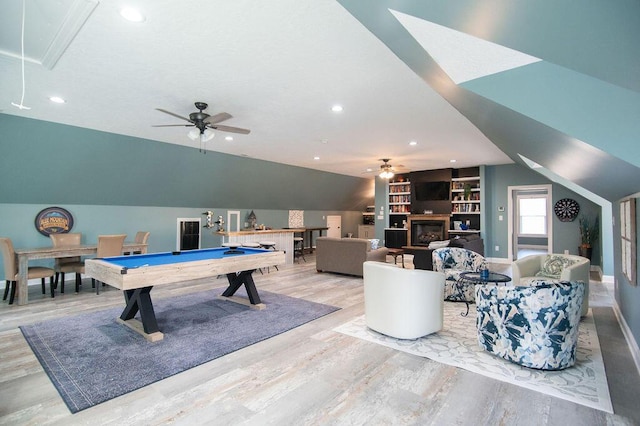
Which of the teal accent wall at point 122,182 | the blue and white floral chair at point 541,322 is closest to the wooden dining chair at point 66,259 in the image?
the teal accent wall at point 122,182

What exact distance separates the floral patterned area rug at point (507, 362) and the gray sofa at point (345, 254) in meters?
2.48

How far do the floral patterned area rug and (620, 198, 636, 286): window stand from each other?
809mm

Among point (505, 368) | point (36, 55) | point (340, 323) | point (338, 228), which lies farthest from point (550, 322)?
point (338, 228)

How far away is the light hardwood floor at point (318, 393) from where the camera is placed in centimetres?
206

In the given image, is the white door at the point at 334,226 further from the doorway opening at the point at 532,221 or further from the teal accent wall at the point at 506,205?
the doorway opening at the point at 532,221

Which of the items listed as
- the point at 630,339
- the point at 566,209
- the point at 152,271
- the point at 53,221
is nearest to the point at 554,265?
the point at 630,339

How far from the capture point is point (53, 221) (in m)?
6.06

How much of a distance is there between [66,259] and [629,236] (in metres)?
7.93

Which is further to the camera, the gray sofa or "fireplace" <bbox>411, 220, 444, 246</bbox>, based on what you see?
"fireplace" <bbox>411, 220, 444, 246</bbox>

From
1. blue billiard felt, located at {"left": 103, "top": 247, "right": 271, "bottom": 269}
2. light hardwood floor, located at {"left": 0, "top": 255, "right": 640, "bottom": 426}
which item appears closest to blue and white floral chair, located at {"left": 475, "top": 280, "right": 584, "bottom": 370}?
light hardwood floor, located at {"left": 0, "top": 255, "right": 640, "bottom": 426}

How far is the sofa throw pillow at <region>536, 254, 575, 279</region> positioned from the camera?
4.44 metres

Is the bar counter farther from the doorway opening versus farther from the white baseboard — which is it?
the doorway opening

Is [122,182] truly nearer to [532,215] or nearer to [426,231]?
[426,231]

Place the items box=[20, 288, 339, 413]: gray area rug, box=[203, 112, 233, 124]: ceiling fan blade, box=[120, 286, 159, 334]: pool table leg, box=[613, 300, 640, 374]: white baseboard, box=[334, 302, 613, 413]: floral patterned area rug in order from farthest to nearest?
box=[203, 112, 233, 124]: ceiling fan blade < box=[120, 286, 159, 334]: pool table leg < box=[613, 300, 640, 374]: white baseboard < box=[20, 288, 339, 413]: gray area rug < box=[334, 302, 613, 413]: floral patterned area rug
